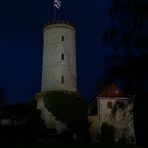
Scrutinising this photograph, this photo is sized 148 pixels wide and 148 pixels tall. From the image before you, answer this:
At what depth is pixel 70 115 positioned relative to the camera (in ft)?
172

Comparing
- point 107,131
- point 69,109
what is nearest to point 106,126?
point 107,131

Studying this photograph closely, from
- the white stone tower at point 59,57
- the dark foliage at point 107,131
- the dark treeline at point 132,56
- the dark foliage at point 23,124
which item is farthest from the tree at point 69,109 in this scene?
the dark treeline at point 132,56

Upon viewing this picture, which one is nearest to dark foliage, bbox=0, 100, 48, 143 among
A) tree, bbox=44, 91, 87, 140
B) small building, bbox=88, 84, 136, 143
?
tree, bbox=44, 91, 87, 140

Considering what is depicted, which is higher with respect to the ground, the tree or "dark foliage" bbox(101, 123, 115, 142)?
the tree

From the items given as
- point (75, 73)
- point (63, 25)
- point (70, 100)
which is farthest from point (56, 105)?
point (63, 25)

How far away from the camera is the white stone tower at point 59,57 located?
5603cm

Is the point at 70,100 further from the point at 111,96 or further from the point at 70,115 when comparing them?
the point at 111,96

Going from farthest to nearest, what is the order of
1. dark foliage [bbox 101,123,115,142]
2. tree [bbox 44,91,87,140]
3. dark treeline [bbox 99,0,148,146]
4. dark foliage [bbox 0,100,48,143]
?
dark foliage [bbox 101,123,115,142] → tree [bbox 44,91,87,140] → dark foliage [bbox 0,100,48,143] → dark treeline [bbox 99,0,148,146]

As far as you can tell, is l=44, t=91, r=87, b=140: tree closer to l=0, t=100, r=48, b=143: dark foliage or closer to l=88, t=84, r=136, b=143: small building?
l=0, t=100, r=48, b=143: dark foliage

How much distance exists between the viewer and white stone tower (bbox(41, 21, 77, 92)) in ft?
184

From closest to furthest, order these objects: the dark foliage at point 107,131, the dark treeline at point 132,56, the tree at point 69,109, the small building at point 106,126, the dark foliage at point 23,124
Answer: the dark treeline at point 132,56
the dark foliage at point 23,124
the tree at point 69,109
the small building at point 106,126
the dark foliage at point 107,131

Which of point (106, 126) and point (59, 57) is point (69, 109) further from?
point (59, 57)

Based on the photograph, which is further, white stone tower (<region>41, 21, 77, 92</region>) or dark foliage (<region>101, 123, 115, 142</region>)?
dark foliage (<region>101, 123, 115, 142</region>)

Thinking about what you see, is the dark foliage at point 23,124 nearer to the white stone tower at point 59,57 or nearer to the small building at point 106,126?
the white stone tower at point 59,57
